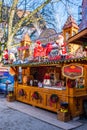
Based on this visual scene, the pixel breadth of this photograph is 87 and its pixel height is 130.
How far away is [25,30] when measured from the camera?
900 inches

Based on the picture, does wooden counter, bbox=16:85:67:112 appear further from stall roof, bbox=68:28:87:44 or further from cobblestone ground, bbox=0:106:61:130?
stall roof, bbox=68:28:87:44

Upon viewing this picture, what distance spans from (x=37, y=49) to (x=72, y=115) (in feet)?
12.9

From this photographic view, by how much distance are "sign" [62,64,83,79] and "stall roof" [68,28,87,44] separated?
102cm

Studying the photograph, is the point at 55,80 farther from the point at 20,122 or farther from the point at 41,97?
the point at 20,122

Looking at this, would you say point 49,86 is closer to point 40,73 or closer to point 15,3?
point 40,73

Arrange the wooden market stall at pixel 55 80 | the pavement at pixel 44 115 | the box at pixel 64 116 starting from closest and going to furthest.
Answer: the pavement at pixel 44 115 → the box at pixel 64 116 → the wooden market stall at pixel 55 80

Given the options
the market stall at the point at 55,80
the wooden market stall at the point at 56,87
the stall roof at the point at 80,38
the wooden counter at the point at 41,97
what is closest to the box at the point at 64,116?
the market stall at the point at 55,80

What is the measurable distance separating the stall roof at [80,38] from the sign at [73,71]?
1024 mm

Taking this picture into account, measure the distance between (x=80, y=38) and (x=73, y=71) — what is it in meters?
1.38

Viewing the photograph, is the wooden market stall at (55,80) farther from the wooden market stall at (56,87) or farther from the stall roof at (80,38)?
the stall roof at (80,38)

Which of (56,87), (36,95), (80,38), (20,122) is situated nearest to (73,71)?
(80,38)

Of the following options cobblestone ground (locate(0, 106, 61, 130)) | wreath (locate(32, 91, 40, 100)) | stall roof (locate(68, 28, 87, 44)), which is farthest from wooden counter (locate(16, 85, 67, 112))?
stall roof (locate(68, 28, 87, 44))

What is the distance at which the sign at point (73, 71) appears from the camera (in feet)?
26.2

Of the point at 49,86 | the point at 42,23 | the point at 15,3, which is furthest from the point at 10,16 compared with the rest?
the point at 49,86
